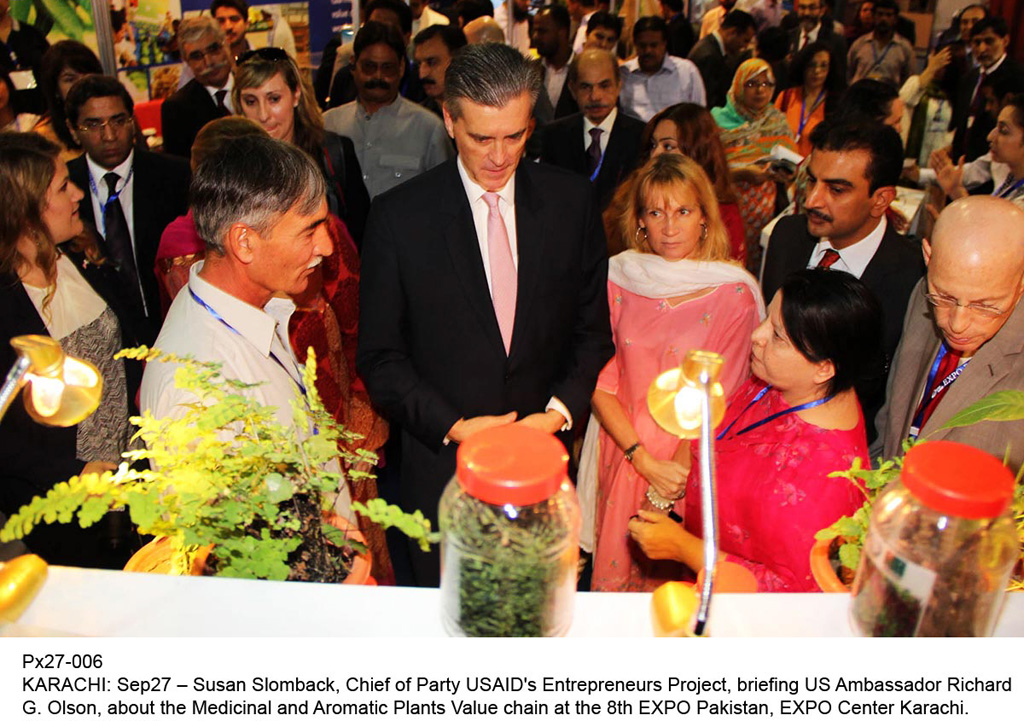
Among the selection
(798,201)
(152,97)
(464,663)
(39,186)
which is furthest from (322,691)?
(152,97)

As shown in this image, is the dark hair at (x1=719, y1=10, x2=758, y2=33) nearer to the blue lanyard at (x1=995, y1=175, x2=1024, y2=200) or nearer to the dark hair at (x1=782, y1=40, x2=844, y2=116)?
the dark hair at (x1=782, y1=40, x2=844, y2=116)

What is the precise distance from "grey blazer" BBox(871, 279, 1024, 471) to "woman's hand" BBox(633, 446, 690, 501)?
0.61 metres

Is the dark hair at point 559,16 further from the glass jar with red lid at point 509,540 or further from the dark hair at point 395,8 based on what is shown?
the glass jar with red lid at point 509,540

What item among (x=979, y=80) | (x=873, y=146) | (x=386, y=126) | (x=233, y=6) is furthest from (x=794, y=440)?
(x=979, y=80)

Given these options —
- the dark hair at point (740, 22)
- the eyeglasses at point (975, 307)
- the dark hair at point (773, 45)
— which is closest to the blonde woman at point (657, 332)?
the eyeglasses at point (975, 307)

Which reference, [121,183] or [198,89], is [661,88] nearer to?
[198,89]

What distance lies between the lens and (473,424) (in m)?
2.21

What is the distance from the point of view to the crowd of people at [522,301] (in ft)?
6.16

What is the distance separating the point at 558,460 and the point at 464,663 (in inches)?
10.4

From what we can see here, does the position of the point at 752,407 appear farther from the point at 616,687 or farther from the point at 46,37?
the point at 46,37

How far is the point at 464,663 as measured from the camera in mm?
930

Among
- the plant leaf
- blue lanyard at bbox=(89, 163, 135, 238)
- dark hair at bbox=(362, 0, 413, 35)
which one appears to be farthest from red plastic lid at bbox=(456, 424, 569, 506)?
dark hair at bbox=(362, 0, 413, 35)

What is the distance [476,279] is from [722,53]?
7259mm

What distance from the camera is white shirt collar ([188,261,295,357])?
1.81 m
